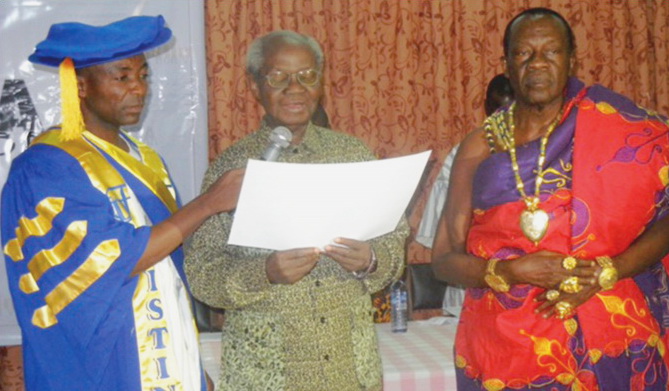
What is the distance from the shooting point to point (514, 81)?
200 cm

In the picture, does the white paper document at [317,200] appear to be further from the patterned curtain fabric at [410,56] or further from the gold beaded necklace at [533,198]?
the patterned curtain fabric at [410,56]

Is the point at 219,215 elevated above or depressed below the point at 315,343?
above

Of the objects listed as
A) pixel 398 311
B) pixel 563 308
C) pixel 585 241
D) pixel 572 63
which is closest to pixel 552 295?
pixel 563 308

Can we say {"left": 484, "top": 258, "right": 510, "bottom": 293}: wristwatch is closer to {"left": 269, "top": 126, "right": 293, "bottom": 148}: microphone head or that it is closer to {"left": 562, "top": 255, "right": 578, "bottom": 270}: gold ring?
{"left": 562, "top": 255, "right": 578, "bottom": 270}: gold ring

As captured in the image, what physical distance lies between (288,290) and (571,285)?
66 cm

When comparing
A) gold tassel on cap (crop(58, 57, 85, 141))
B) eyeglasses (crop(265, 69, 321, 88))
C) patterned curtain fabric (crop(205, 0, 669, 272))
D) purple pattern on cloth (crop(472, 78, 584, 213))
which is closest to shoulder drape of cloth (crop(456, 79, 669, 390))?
purple pattern on cloth (crop(472, 78, 584, 213))

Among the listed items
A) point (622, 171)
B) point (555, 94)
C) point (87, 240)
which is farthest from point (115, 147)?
point (622, 171)

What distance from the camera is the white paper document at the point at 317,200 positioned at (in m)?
1.67

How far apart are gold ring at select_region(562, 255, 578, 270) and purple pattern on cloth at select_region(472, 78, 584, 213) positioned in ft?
0.52

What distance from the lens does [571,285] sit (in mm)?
1863

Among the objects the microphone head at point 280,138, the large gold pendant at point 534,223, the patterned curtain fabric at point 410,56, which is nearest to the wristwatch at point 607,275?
the large gold pendant at point 534,223

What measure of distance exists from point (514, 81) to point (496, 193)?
0.92 ft

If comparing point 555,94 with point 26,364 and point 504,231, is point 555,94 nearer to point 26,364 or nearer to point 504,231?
point 504,231

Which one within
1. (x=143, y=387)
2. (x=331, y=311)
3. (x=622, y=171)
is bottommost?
(x=143, y=387)
